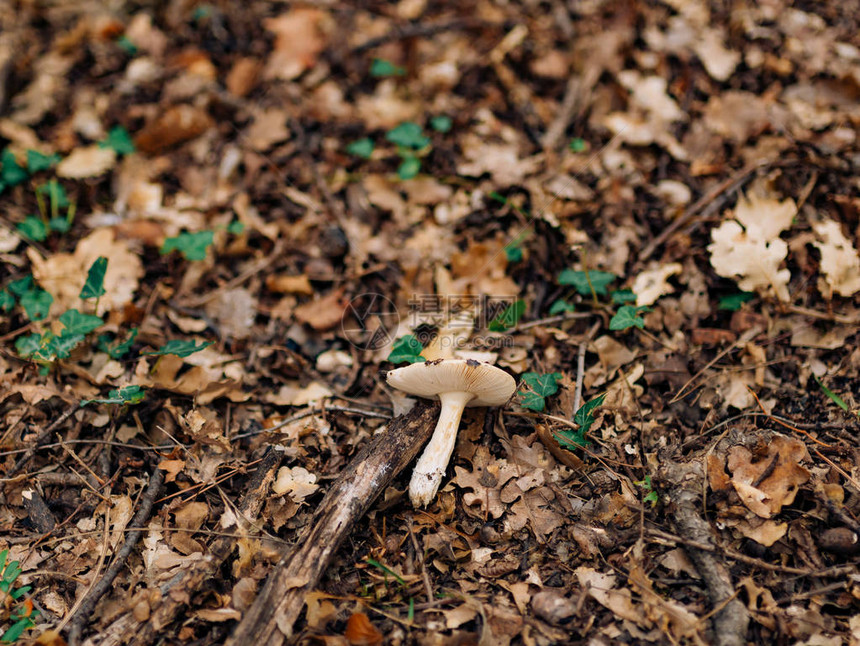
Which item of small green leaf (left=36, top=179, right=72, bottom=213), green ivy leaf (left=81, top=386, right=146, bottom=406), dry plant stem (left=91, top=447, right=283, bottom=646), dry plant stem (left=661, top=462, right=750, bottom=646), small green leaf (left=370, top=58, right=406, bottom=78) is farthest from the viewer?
small green leaf (left=370, top=58, right=406, bottom=78)

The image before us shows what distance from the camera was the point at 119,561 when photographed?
2.57 metres

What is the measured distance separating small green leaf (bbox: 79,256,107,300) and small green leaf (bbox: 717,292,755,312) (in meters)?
3.75

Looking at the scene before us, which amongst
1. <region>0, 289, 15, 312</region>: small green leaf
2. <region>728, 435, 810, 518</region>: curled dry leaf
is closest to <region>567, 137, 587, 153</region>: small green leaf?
<region>728, 435, 810, 518</region>: curled dry leaf

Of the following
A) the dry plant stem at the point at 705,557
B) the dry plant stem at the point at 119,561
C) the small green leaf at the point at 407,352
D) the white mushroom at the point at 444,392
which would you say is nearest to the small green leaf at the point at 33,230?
the dry plant stem at the point at 119,561

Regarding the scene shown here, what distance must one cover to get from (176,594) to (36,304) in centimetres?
216

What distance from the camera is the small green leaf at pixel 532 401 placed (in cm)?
287

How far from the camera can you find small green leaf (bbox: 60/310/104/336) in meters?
3.09

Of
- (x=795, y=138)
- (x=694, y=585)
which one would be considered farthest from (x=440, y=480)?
(x=795, y=138)

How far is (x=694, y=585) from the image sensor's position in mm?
2398

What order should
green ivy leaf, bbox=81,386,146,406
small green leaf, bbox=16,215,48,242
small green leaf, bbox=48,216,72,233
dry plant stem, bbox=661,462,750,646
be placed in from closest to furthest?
dry plant stem, bbox=661,462,750,646
green ivy leaf, bbox=81,386,146,406
small green leaf, bbox=16,215,48,242
small green leaf, bbox=48,216,72,233

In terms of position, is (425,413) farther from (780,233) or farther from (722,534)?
(780,233)

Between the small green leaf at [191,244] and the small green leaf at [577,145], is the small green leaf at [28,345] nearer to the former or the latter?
the small green leaf at [191,244]

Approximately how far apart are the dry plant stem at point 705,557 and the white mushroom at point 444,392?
90 cm

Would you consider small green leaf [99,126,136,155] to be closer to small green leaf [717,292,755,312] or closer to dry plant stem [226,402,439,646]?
dry plant stem [226,402,439,646]
